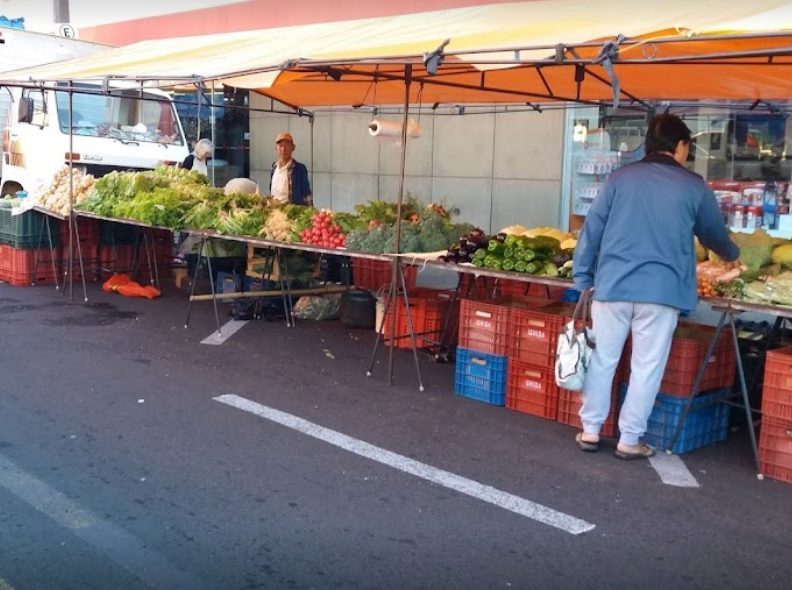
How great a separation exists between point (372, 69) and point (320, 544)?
590 centimetres

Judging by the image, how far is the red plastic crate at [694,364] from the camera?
218 inches

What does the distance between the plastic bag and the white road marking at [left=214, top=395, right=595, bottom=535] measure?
3.07 meters

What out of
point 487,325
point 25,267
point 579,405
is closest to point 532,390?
point 579,405

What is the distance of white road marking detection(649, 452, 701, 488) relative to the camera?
5.12 metres

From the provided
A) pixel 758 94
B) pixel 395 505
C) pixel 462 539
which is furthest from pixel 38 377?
pixel 758 94

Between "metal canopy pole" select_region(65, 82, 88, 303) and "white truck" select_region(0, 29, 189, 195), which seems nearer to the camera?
"metal canopy pole" select_region(65, 82, 88, 303)

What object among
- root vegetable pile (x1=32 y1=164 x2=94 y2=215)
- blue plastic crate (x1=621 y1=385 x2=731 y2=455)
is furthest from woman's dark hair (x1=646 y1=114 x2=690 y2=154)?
root vegetable pile (x1=32 y1=164 x2=94 y2=215)

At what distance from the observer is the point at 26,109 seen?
13969mm

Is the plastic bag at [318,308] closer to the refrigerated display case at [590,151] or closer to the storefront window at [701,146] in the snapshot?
the storefront window at [701,146]

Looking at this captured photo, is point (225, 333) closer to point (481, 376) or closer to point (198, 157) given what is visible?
point (481, 376)

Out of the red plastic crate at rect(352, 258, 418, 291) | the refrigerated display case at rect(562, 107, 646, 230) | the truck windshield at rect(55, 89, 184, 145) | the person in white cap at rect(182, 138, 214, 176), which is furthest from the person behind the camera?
the person in white cap at rect(182, 138, 214, 176)

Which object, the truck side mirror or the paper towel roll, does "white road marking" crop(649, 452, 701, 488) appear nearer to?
the paper towel roll

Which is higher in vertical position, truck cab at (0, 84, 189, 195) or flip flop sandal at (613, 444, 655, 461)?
truck cab at (0, 84, 189, 195)

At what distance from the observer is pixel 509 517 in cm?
459
